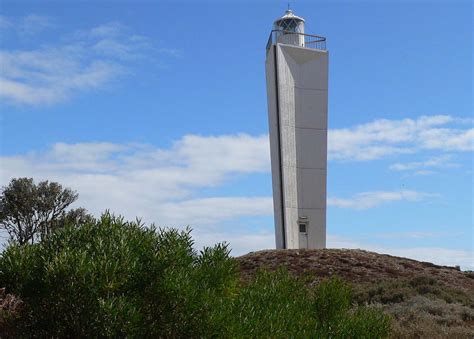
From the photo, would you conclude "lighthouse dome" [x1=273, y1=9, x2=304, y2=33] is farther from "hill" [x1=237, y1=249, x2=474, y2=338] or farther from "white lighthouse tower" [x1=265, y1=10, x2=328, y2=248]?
"hill" [x1=237, y1=249, x2=474, y2=338]

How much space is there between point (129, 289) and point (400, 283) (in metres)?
14.9

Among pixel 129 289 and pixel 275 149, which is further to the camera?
pixel 275 149

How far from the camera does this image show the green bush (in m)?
4.97

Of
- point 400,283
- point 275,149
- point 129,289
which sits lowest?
point 129,289

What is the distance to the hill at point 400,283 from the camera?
12.4 metres

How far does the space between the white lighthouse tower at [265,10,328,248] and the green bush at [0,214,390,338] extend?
69.2ft

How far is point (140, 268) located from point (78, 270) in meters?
0.61

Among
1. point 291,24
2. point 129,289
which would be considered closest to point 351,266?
point 291,24

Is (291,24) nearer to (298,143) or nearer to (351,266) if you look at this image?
(298,143)

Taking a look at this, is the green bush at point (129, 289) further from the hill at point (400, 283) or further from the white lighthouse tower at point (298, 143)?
the white lighthouse tower at point (298, 143)

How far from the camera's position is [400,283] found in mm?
18719

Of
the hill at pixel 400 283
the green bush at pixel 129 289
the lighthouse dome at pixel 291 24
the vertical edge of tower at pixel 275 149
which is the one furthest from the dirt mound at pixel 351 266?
the green bush at pixel 129 289

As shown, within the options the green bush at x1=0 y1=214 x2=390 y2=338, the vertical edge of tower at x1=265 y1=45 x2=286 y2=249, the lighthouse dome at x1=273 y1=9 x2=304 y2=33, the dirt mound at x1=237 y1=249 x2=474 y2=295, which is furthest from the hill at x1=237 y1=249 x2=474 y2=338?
the lighthouse dome at x1=273 y1=9 x2=304 y2=33

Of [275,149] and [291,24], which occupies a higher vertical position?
[291,24]
